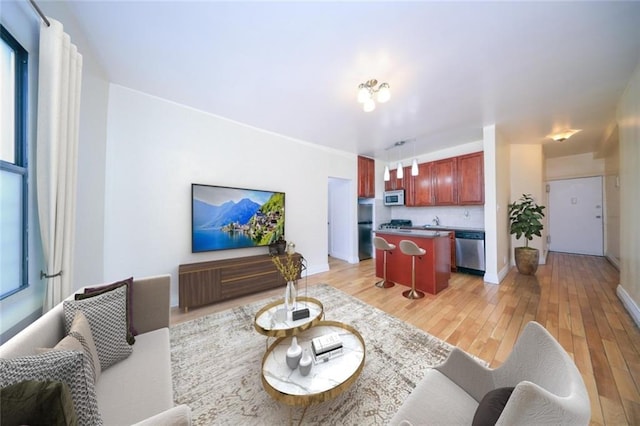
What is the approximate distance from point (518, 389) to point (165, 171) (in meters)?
3.52

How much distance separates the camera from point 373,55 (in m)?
1.87

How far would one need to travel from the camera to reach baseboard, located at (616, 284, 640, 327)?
2159mm

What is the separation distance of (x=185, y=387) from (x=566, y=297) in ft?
15.1

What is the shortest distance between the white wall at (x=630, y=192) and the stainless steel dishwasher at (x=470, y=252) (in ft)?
4.84

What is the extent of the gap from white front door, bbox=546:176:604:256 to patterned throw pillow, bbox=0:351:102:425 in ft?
28.1

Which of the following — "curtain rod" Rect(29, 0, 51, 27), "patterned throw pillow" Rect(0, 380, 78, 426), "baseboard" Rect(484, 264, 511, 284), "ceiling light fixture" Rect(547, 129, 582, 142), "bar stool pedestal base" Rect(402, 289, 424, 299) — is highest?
"ceiling light fixture" Rect(547, 129, 582, 142)

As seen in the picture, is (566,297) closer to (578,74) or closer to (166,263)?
(578,74)

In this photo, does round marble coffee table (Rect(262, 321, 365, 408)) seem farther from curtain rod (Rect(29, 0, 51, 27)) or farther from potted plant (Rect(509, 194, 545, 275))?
potted plant (Rect(509, 194, 545, 275))

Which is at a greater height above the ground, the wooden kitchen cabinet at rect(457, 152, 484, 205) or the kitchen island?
the wooden kitchen cabinet at rect(457, 152, 484, 205)

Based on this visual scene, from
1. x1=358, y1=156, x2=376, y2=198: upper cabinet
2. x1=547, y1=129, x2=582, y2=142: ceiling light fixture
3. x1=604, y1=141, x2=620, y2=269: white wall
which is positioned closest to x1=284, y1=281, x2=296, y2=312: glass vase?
x1=358, y1=156, x2=376, y2=198: upper cabinet

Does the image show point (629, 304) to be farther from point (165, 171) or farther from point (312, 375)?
point (165, 171)

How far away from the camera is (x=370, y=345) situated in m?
1.90

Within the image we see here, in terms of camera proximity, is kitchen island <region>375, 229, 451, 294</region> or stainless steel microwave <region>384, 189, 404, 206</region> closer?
kitchen island <region>375, 229, 451, 294</region>

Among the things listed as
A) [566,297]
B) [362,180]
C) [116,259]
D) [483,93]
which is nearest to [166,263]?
[116,259]
